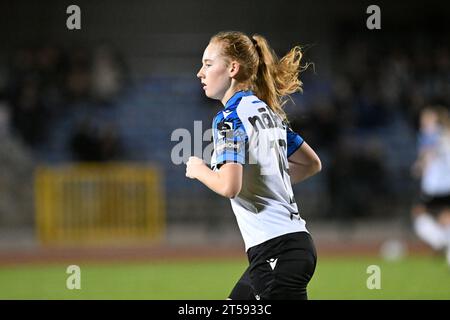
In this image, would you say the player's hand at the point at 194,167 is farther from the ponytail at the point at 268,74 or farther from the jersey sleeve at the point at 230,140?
the ponytail at the point at 268,74

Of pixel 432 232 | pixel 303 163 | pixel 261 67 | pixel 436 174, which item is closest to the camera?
pixel 261 67

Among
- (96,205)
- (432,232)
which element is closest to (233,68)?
(432,232)

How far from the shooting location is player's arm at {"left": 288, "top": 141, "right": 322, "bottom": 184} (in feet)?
16.6

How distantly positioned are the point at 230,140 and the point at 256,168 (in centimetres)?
25

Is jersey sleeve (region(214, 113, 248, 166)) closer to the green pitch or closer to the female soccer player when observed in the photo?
the female soccer player

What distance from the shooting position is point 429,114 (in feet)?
43.0

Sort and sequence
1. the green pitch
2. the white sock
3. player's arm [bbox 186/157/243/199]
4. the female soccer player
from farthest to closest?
the white sock
the green pitch
the female soccer player
player's arm [bbox 186/157/243/199]

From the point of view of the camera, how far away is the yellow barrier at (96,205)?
52.0 feet

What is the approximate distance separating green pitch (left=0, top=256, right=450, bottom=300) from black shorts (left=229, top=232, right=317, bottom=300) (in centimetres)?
430

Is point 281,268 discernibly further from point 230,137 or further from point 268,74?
point 268,74

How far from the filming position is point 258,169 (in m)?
4.57

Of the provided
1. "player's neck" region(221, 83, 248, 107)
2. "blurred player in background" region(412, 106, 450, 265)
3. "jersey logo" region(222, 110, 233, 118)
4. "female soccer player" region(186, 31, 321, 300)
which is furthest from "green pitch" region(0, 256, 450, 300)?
"jersey logo" region(222, 110, 233, 118)

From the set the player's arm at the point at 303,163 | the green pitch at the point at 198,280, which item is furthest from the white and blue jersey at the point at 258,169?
the green pitch at the point at 198,280
